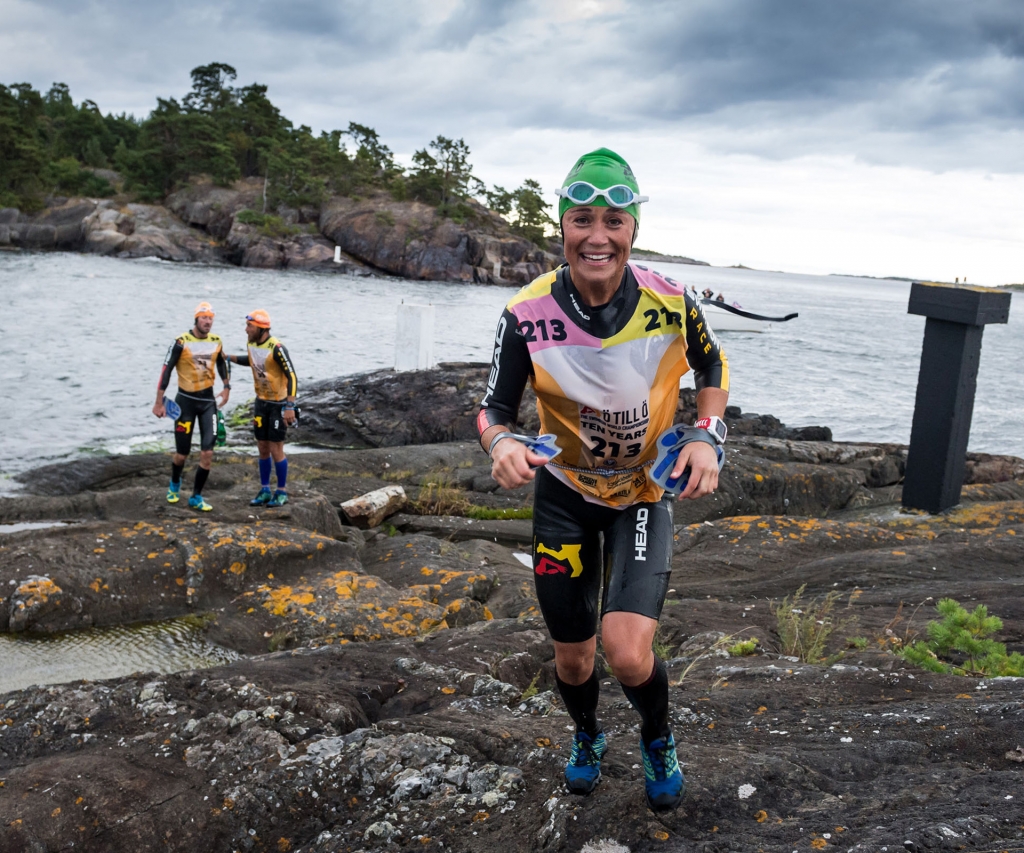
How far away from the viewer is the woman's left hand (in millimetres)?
3145

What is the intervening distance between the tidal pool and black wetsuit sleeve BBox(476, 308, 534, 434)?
4070mm

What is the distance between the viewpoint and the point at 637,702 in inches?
135

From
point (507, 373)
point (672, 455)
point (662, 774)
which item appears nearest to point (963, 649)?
point (662, 774)

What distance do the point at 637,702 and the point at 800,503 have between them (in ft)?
36.6

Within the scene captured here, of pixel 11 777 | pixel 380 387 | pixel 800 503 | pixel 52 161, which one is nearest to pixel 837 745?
pixel 11 777

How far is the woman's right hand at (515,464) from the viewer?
306cm

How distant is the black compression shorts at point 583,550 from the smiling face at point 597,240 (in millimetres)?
860

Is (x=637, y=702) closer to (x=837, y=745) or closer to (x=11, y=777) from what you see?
(x=837, y=745)

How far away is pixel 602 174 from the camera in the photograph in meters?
3.44

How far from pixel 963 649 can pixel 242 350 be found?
34996 mm

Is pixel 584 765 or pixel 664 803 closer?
pixel 664 803

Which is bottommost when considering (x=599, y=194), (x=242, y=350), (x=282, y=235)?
(x=242, y=350)

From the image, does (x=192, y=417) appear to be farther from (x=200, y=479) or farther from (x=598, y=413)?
(x=598, y=413)

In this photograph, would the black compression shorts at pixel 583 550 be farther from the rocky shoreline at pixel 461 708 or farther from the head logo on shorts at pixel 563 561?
the rocky shoreline at pixel 461 708
